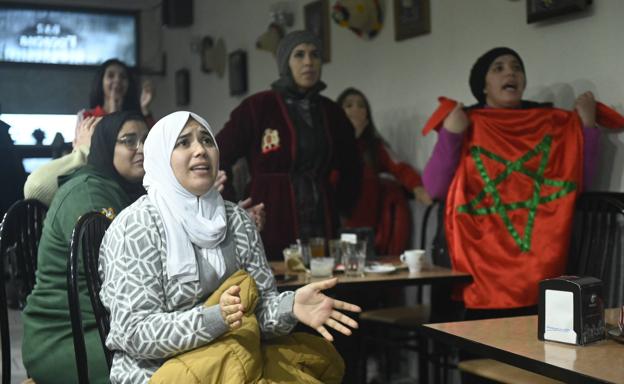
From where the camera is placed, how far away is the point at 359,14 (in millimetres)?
4297

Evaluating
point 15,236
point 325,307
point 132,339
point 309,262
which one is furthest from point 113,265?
point 309,262

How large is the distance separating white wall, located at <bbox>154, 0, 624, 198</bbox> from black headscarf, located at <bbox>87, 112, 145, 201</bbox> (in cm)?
171

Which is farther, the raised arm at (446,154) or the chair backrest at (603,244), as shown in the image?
the raised arm at (446,154)

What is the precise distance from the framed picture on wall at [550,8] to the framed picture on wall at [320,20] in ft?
5.47

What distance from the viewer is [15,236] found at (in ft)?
7.95

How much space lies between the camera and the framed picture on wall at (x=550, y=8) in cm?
310

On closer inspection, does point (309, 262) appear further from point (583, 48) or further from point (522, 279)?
point (583, 48)

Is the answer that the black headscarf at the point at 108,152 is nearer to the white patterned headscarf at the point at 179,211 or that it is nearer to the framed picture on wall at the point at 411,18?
the white patterned headscarf at the point at 179,211

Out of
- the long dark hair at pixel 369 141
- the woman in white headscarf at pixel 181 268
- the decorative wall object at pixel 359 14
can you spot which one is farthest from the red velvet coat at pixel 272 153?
the woman in white headscarf at pixel 181 268

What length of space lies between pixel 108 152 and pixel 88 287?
2.31 feet

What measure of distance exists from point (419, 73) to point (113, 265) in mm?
2591

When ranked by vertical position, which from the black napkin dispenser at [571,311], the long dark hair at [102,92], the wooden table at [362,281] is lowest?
the wooden table at [362,281]

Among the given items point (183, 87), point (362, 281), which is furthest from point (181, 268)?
point (183, 87)

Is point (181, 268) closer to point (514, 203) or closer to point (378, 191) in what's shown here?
point (514, 203)
